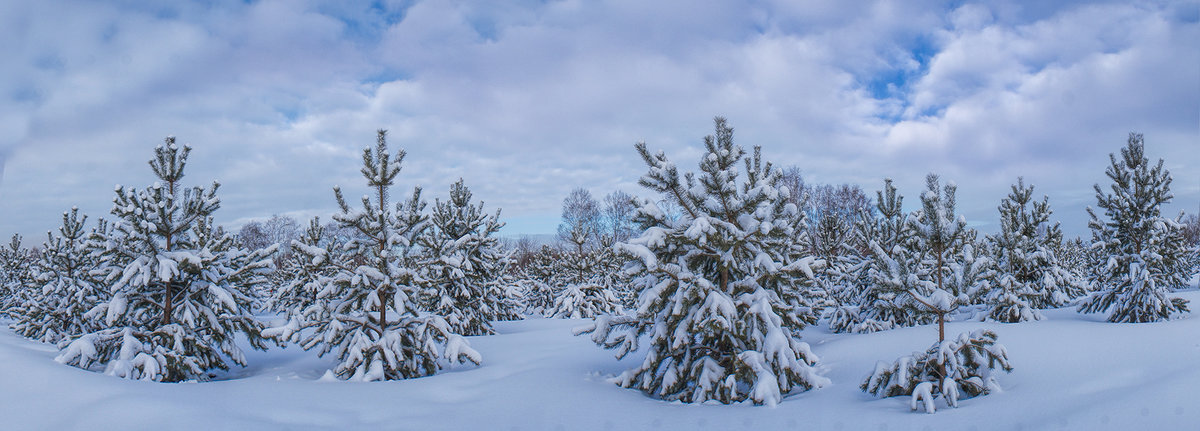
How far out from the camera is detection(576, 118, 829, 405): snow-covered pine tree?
23.0 ft

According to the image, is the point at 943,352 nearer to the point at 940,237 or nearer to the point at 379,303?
the point at 940,237

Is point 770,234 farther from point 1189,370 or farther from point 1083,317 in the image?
point 1083,317

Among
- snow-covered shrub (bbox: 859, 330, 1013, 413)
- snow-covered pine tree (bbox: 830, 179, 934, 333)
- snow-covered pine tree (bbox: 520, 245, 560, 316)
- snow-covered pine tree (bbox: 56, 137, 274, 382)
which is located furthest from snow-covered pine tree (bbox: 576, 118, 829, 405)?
snow-covered pine tree (bbox: 520, 245, 560, 316)

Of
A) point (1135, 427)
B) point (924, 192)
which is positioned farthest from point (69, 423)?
point (924, 192)

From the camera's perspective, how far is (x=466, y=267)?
16.0 metres

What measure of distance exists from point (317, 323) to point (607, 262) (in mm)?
17519

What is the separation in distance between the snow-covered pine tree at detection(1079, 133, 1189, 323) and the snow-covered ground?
2882 mm

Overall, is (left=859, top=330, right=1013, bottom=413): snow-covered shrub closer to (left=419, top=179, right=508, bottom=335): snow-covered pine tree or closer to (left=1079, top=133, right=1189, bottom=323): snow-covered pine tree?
(left=1079, top=133, right=1189, bottom=323): snow-covered pine tree

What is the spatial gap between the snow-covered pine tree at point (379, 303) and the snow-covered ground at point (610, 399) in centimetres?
53

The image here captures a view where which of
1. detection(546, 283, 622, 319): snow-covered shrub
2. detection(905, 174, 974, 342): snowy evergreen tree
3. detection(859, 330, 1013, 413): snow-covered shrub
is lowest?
detection(546, 283, 622, 319): snow-covered shrub

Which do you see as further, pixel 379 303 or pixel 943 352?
pixel 379 303

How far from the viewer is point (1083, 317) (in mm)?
12711

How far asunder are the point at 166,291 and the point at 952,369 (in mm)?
11181

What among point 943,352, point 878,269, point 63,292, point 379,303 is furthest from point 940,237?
point 63,292
